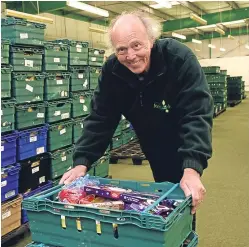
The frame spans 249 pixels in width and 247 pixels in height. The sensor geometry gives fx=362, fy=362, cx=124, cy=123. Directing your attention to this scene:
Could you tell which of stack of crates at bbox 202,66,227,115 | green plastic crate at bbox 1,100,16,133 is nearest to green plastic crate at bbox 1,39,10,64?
green plastic crate at bbox 1,100,16,133

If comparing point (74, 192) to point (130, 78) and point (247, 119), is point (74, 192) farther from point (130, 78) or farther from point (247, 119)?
point (247, 119)

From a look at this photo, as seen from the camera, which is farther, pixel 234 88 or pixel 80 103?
pixel 234 88

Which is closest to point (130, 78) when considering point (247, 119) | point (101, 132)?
point (101, 132)

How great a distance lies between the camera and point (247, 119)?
39.1 ft

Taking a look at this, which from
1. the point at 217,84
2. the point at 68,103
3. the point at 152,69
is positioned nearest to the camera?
the point at 152,69

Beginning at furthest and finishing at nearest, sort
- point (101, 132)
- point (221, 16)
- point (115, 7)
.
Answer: point (115, 7), point (221, 16), point (101, 132)

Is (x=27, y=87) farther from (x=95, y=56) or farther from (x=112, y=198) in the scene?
(x=112, y=198)

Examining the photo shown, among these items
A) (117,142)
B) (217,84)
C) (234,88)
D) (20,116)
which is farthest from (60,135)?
(234,88)

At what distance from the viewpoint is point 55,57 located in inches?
175

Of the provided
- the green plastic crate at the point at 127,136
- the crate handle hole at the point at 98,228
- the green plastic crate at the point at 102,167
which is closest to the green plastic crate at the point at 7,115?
the green plastic crate at the point at 102,167

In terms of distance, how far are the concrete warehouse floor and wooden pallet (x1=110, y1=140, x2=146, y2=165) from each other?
0.38ft

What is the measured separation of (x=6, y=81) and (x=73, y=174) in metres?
2.31

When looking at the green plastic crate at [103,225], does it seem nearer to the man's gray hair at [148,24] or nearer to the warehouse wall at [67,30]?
the man's gray hair at [148,24]

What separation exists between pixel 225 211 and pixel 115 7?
1306 cm
